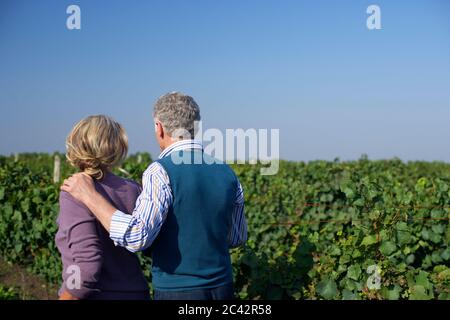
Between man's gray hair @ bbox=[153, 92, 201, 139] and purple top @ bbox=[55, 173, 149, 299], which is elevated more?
man's gray hair @ bbox=[153, 92, 201, 139]

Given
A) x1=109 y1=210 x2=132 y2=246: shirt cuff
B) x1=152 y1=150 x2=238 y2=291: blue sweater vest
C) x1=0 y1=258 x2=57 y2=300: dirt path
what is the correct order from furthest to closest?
x1=0 y1=258 x2=57 y2=300: dirt path
x1=152 y1=150 x2=238 y2=291: blue sweater vest
x1=109 y1=210 x2=132 y2=246: shirt cuff

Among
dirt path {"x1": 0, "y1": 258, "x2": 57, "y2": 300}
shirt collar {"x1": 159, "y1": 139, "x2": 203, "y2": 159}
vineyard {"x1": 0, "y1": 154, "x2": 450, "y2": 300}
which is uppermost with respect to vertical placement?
shirt collar {"x1": 159, "y1": 139, "x2": 203, "y2": 159}

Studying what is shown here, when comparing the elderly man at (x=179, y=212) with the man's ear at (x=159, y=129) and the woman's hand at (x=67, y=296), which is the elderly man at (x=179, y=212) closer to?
the man's ear at (x=159, y=129)

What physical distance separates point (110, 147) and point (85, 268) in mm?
537

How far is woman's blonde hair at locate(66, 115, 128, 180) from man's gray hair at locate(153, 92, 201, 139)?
23 cm

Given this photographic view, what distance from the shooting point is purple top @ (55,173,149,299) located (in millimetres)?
2465

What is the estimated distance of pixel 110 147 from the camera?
254 cm

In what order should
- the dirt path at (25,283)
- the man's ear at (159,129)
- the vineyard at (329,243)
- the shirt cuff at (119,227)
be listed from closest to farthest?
the shirt cuff at (119,227) < the man's ear at (159,129) < the vineyard at (329,243) < the dirt path at (25,283)

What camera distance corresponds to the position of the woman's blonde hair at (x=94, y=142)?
2.51m

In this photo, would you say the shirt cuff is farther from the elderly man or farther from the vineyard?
the vineyard

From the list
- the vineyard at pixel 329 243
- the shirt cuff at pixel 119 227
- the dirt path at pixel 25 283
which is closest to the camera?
the shirt cuff at pixel 119 227

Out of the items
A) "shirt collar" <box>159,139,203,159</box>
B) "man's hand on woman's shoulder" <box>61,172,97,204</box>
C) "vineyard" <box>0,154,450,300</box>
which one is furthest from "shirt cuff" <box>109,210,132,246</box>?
"vineyard" <box>0,154,450,300</box>

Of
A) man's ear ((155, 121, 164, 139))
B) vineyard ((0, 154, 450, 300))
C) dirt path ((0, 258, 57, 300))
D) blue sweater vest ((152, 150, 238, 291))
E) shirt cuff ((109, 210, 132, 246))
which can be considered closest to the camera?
shirt cuff ((109, 210, 132, 246))

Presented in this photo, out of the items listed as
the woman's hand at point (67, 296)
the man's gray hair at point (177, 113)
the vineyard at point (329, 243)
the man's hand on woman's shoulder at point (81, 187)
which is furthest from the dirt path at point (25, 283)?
the man's gray hair at point (177, 113)
